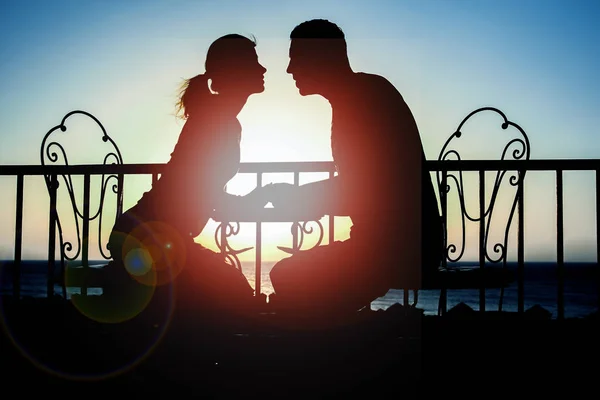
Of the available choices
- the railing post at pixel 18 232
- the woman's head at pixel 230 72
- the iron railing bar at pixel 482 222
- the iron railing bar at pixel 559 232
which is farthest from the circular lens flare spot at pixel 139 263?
the iron railing bar at pixel 559 232

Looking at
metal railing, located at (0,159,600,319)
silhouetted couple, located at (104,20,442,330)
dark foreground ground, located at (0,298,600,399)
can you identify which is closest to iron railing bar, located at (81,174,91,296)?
metal railing, located at (0,159,600,319)

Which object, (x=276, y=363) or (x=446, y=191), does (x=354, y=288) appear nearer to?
(x=276, y=363)

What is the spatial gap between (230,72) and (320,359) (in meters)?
1.52

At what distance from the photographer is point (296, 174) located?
4.17 m

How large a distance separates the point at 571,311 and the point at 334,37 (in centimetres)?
3753

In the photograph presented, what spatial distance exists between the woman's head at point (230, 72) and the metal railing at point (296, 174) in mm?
773

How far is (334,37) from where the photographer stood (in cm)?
301

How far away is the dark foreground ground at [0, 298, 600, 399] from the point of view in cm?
305

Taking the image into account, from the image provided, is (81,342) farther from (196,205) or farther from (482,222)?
(482,222)

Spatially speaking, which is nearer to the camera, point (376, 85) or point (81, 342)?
point (376, 85)

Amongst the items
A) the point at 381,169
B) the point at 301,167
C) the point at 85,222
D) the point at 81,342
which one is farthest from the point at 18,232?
the point at 381,169

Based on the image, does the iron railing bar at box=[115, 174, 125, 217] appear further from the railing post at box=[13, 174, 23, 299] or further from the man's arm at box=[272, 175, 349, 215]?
the man's arm at box=[272, 175, 349, 215]

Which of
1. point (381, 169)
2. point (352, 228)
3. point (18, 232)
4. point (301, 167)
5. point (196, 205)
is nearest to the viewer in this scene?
point (381, 169)

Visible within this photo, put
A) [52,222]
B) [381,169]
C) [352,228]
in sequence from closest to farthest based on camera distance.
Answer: [381,169], [352,228], [52,222]
